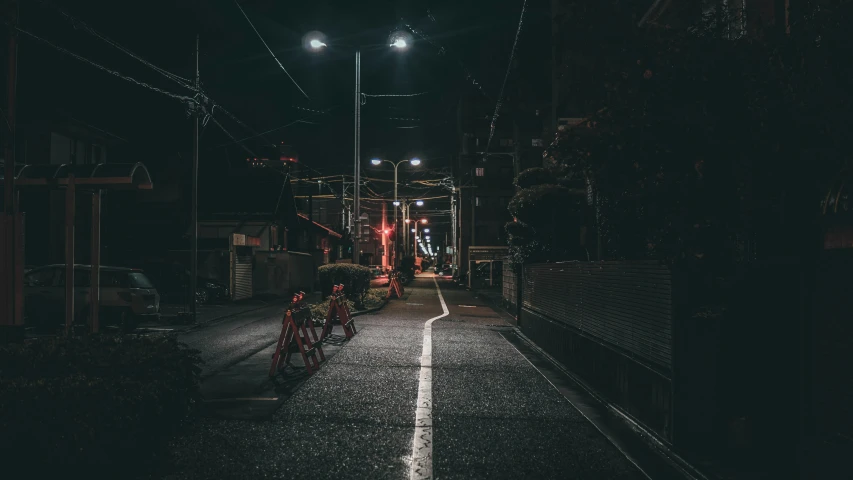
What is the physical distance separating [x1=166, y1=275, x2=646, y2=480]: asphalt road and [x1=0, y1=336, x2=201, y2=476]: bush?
0.40m

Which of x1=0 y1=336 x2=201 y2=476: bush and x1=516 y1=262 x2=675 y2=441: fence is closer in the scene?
x1=0 y1=336 x2=201 y2=476: bush

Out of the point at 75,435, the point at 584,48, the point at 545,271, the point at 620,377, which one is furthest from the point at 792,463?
the point at 545,271

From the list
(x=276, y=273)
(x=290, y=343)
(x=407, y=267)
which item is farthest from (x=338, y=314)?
(x=407, y=267)

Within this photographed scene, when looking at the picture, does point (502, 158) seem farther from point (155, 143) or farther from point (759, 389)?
point (759, 389)

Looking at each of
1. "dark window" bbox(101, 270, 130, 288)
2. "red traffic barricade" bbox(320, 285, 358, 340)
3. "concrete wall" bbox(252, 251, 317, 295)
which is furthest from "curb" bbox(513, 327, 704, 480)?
"concrete wall" bbox(252, 251, 317, 295)

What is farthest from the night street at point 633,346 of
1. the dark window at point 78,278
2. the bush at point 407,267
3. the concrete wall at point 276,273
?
the bush at point 407,267

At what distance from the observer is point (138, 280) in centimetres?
1476

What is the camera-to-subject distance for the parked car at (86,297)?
13781 millimetres

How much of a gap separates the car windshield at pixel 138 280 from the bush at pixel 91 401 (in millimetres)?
9050

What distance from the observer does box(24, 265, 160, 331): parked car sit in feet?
45.2

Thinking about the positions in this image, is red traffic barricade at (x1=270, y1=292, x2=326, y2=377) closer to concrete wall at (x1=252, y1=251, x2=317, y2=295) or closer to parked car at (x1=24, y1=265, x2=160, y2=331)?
parked car at (x1=24, y1=265, x2=160, y2=331)

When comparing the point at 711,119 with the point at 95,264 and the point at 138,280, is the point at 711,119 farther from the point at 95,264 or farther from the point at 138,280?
the point at 138,280

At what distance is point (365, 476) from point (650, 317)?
3.79 metres

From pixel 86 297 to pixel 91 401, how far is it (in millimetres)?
10639
